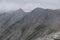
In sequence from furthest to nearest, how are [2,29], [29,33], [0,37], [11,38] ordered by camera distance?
1. [2,29]
2. [0,37]
3. [11,38]
4. [29,33]

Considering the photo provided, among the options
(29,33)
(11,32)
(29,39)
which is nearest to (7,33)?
(11,32)

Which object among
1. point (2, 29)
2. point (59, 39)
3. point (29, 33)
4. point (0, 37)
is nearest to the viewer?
point (59, 39)

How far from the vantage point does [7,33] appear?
424 feet

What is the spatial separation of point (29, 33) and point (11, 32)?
30.2 metres

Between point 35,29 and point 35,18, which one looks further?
point 35,18

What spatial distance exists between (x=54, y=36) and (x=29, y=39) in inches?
1032

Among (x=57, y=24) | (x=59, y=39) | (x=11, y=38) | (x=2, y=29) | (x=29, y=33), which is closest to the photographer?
(x=59, y=39)

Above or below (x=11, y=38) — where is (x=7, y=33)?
above

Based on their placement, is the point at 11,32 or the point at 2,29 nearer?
the point at 11,32

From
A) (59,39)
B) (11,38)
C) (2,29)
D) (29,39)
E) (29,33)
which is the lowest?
(59,39)

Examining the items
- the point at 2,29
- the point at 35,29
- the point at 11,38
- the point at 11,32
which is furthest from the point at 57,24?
the point at 2,29

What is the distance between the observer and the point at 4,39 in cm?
11619

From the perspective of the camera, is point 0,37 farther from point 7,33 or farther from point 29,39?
point 29,39

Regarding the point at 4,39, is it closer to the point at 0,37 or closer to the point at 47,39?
the point at 0,37
